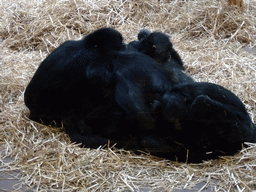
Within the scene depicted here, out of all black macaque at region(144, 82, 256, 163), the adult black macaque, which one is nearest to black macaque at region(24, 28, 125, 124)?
the adult black macaque

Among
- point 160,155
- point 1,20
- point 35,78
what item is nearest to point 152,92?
point 160,155

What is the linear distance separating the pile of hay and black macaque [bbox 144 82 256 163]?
0.27 ft

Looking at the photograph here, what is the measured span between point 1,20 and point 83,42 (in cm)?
279

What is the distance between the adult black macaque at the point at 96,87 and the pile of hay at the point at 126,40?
17cm

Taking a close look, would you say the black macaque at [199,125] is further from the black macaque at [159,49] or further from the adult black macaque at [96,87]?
the black macaque at [159,49]

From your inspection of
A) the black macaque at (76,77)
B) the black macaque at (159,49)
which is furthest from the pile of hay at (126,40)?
the black macaque at (159,49)

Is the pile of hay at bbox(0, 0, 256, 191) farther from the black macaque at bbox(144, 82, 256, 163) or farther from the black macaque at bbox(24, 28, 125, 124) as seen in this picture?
the black macaque at bbox(24, 28, 125, 124)

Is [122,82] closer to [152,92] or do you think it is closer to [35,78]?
[152,92]

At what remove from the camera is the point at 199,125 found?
249cm

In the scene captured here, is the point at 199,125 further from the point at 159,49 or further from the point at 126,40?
the point at 126,40

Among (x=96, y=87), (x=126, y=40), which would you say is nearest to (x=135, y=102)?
(x=96, y=87)

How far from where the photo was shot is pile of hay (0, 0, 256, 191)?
2.42m

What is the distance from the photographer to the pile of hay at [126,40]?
7.93 ft

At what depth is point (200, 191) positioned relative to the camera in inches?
90.5
